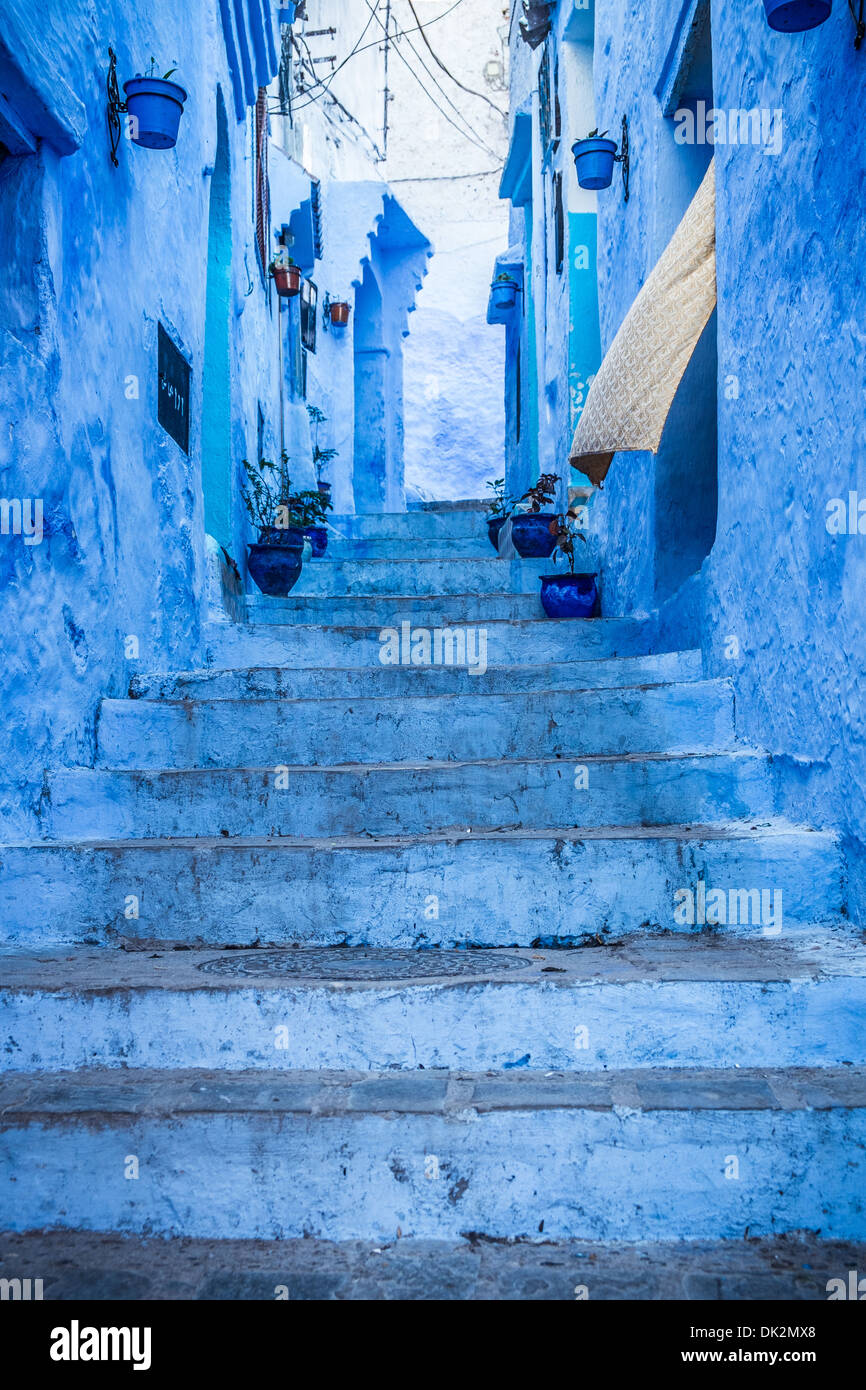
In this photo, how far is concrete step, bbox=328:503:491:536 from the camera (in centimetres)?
1175

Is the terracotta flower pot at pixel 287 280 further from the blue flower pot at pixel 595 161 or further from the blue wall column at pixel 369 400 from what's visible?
the blue wall column at pixel 369 400

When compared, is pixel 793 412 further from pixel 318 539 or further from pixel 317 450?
pixel 317 450

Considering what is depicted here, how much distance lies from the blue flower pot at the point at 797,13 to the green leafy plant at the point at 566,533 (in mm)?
4217

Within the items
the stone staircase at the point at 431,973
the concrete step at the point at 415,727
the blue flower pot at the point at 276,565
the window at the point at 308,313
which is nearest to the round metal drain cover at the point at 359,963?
the stone staircase at the point at 431,973

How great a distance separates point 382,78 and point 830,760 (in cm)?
1856

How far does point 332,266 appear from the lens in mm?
14906

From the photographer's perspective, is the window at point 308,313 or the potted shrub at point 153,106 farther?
the window at point 308,313

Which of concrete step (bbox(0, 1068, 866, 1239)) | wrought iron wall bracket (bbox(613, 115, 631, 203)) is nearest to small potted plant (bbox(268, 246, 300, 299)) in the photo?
wrought iron wall bracket (bbox(613, 115, 631, 203))

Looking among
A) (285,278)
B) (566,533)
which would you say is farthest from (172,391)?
(285,278)

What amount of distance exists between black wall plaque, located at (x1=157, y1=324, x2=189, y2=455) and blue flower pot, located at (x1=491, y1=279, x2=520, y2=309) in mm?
10193

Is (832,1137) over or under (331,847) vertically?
under

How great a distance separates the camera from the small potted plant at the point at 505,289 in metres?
14.9

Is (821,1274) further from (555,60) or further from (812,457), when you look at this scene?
(555,60)

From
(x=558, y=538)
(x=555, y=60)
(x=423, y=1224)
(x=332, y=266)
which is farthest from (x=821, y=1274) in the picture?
(x=332, y=266)
